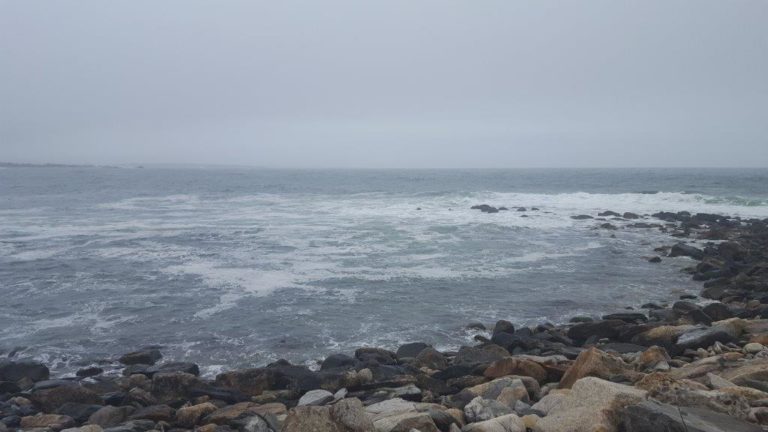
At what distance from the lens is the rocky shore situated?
4.07 meters

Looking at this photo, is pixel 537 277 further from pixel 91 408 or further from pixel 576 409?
pixel 91 408

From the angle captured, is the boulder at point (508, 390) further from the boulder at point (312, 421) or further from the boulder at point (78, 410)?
the boulder at point (78, 410)

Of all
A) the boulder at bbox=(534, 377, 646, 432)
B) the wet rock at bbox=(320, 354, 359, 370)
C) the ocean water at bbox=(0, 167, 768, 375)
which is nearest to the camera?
the boulder at bbox=(534, 377, 646, 432)

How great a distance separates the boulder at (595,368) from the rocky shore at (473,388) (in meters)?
0.02

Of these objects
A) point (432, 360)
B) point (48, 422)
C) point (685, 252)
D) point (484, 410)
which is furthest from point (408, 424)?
point (685, 252)

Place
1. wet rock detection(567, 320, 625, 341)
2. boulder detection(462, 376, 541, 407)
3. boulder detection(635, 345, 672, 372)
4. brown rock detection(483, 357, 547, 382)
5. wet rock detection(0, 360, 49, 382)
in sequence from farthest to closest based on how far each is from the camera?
wet rock detection(567, 320, 625, 341), wet rock detection(0, 360, 49, 382), brown rock detection(483, 357, 547, 382), boulder detection(635, 345, 672, 372), boulder detection(462, 376, 541, 407)

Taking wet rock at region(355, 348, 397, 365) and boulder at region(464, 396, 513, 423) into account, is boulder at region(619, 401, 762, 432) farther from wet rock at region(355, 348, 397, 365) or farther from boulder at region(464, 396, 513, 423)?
wet rock at region(355, 348, 397, 365)

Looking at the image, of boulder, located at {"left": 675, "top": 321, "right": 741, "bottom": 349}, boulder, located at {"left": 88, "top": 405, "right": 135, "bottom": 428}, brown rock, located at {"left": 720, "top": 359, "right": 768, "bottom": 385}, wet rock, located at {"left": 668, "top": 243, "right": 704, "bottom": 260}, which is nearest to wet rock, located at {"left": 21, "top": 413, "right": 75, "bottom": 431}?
boulder, located at {"left": 88, "top": 405, "right": 135, "bottom": 428}

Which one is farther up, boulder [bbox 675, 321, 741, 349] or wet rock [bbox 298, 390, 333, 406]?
boulder [bbox 675, 321, 741, 349]

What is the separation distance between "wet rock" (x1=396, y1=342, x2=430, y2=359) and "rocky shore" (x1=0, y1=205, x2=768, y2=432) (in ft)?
0.06

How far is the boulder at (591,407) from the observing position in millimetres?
4020

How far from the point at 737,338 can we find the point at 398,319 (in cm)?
555

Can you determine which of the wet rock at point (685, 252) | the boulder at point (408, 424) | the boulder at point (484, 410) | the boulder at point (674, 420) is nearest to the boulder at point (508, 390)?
the boulder at point (484, 410)

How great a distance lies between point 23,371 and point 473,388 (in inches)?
254
